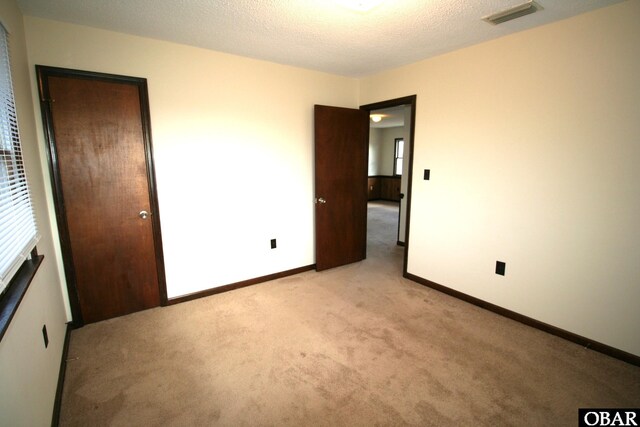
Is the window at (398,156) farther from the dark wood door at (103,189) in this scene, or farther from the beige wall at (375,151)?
the dark wood door at (103,189)

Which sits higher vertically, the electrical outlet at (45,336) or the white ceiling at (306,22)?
the white ceiling at (306,22)

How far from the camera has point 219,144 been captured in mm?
2887

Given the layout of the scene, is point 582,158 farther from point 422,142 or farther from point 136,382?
point 136,382

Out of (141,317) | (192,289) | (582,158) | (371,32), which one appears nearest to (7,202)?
(141,317)

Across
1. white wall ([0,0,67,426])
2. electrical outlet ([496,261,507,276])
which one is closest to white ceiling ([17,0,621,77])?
white wall ([0,0,67,426])

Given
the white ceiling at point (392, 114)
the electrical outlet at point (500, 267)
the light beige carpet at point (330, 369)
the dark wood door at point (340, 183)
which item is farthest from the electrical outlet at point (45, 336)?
the white ceiling at point (392, 114)

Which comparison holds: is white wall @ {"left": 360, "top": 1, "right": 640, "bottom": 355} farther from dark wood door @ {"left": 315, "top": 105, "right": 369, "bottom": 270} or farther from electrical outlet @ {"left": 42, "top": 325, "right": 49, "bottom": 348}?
electrical outlet @ {"left": 42, "top": 325, "right": 49, "bottom": 348}

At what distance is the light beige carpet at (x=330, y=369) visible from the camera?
5.33ft

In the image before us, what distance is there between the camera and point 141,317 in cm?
262

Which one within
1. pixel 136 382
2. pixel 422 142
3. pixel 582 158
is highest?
pixel 422 142

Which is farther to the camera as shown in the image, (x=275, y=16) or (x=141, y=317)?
(x=141, y=317)

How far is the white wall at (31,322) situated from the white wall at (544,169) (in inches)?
124

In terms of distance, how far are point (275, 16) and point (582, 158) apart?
7.92 feet

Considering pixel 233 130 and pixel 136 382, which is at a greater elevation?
pixel 233 130
